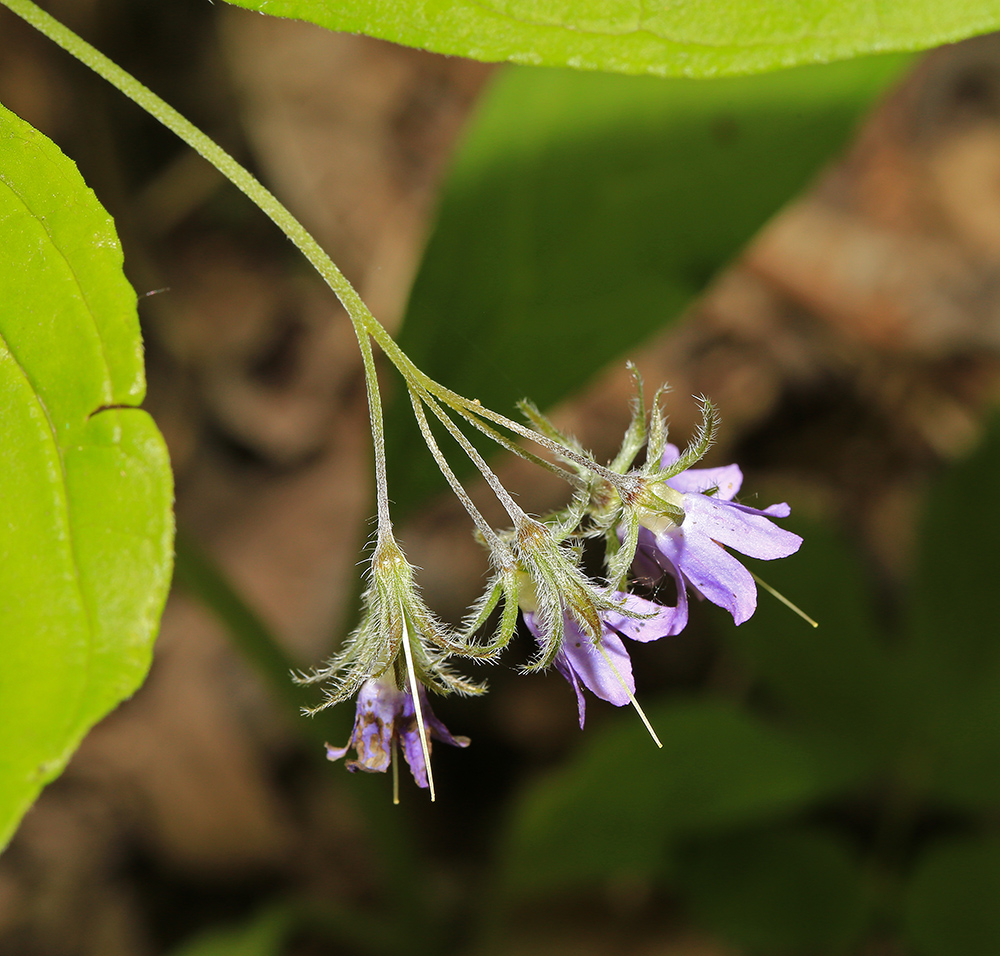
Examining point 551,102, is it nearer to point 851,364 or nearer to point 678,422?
point 678,422

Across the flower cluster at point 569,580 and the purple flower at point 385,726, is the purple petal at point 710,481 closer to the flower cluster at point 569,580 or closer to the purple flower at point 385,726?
the flower cluster at point 569,580

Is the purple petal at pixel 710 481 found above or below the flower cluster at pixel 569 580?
above

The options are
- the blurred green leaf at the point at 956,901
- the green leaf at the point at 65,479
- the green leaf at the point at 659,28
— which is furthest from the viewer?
the blurred green leaf at the point at 956,901

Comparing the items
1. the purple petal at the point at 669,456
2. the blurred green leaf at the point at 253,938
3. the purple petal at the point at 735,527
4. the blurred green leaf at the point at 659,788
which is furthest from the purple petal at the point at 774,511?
the blurred green leaf at the point at 253,938

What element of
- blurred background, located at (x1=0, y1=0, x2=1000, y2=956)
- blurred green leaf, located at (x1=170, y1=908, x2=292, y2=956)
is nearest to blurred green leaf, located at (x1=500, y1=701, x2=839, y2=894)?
blurred background, located at (x1=0, y1=0, x2=1000, y2=956)

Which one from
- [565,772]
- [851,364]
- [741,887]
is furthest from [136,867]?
[851,364]

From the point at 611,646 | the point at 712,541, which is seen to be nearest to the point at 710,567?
the point at 712,541
